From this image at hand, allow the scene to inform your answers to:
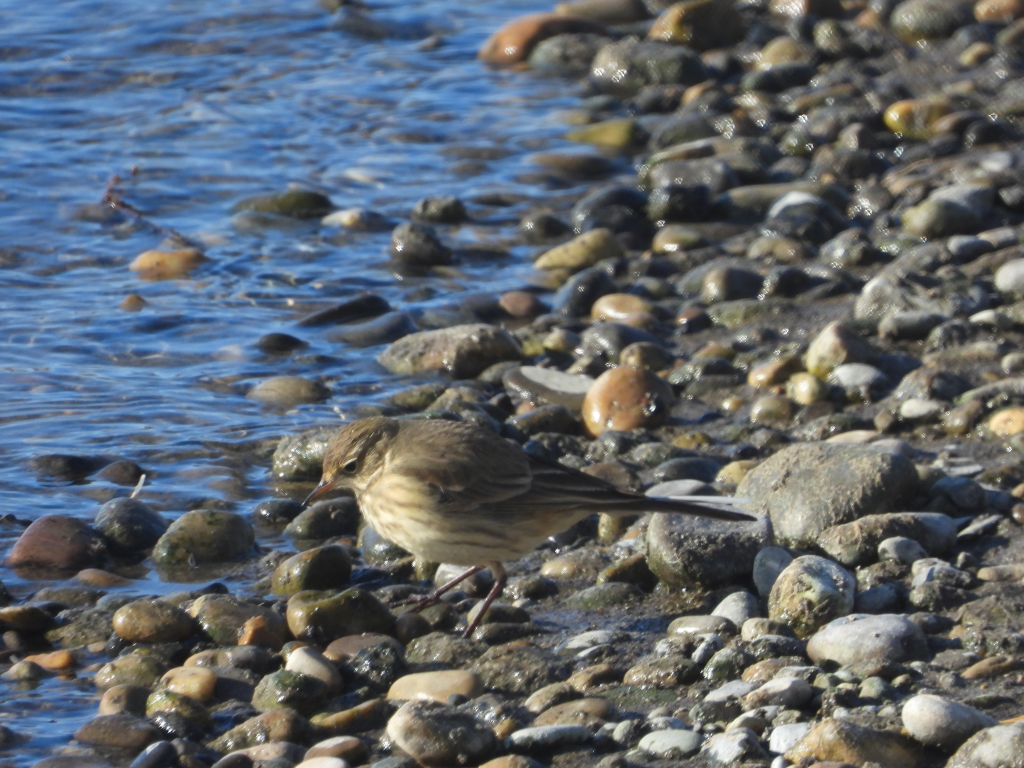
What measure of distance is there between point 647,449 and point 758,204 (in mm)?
4755

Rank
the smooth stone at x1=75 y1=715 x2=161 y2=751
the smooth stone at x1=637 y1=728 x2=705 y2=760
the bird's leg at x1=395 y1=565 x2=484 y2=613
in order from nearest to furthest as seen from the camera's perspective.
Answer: the smooth stone at x1=637 y1=728 x2=705 y2=760, the smooth stone at x1=75 y1=715 x2=161 y2=751, the bird's leg at x1=395 y1=565 x2=484 y2=613

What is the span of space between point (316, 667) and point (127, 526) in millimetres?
1865

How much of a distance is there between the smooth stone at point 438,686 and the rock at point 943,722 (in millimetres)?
1688

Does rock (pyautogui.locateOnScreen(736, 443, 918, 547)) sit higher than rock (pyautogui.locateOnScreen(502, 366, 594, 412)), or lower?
higher

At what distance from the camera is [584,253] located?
1095 cm

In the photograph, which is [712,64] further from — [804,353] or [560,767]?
[560,767]

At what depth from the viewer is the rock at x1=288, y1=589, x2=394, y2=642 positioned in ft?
19.0

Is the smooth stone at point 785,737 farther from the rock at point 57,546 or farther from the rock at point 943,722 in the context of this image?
the rock at point 57,546

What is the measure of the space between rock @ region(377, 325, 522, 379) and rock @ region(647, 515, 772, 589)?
3.12 metres

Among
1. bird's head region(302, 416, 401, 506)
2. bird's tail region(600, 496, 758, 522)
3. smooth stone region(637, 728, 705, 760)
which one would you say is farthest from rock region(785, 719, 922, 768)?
bird's head region(302, 416, 401, 506)

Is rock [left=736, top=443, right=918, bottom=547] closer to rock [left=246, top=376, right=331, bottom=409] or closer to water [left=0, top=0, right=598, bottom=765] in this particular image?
water [left=0, top=0, right=598, bottom=765]

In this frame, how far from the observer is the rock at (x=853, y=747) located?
14.0ft

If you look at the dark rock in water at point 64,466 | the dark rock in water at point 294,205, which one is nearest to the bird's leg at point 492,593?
the dark rock in water at point 64,466

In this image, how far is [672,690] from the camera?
16.7 feet
